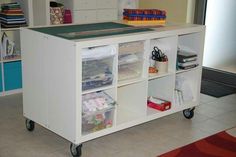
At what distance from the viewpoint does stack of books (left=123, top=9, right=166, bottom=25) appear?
10.9 feet

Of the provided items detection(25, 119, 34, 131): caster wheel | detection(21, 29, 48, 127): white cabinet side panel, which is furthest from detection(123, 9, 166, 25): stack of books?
detection(25, 119, 34, 131): caster wheel

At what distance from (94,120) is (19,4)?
1897 mm

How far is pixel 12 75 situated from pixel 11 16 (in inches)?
23.2

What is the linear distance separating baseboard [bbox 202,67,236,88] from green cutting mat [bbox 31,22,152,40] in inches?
76.5

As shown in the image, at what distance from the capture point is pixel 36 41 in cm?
289

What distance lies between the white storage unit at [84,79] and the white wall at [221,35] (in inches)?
58.6

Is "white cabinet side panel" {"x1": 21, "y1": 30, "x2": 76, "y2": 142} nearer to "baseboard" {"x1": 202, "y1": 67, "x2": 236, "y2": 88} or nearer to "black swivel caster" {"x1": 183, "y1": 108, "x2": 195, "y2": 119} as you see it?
"black swivel caster" {"x1": 183, "y1": 108, "x2": 195, "y2": 119}

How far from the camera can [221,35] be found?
489 cm

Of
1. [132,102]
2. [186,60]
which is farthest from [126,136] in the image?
[186,60]

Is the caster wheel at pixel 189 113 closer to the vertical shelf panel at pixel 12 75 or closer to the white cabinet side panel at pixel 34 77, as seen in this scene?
the white cabinet side panel at pixel 34 77

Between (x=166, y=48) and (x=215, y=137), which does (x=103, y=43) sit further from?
(x=215, y=137)

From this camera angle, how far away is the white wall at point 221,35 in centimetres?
475

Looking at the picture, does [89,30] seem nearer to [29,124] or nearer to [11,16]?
[29,124]

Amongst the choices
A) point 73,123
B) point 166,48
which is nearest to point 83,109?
point 73,123
